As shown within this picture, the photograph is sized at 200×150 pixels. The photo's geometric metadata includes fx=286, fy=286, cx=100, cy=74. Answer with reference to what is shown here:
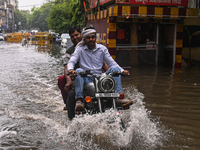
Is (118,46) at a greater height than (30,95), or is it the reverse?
(118,46)

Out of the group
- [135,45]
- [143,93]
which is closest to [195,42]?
[135,45]

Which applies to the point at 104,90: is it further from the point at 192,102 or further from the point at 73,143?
the point at 192,102

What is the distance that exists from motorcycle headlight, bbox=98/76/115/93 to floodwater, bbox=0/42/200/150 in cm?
35

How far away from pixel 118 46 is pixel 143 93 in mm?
5965

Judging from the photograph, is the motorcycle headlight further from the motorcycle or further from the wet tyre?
the wet tyre

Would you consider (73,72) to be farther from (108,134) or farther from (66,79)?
(108,134)

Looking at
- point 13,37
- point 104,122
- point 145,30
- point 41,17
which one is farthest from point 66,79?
point 41,17

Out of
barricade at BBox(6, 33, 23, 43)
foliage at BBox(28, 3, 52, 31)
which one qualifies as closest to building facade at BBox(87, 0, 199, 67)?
barricade at BBox(6, 33, 23, 43)

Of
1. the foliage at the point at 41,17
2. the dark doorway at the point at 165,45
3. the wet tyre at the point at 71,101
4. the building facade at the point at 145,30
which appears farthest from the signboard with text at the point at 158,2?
the foliage at the point at 41,17

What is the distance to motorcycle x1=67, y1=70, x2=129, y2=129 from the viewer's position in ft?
14.2

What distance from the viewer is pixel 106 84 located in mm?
→ 4340

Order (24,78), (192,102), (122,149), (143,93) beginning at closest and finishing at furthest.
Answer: (122,149), (192,102), (143,93), (24,78)

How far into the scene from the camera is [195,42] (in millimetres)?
15328

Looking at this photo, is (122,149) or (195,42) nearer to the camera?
(122,149)
